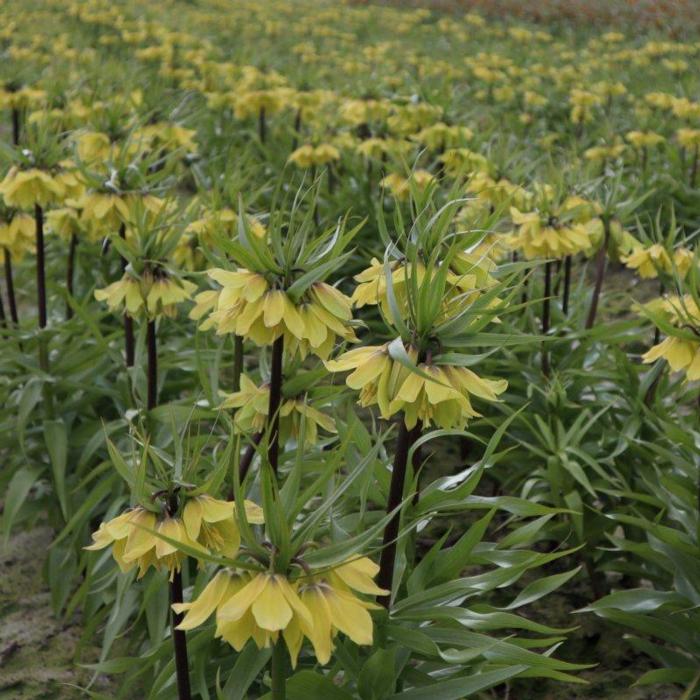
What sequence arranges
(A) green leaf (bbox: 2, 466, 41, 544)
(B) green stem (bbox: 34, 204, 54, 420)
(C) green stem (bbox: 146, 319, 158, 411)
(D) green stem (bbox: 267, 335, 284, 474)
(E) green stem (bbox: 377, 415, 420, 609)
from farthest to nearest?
(B) green stem (bbox: 34, 204, 54, 420), (A) green leaf (bbox: 2, 466, 41, 544), (C) green stem (bbox: 146, 319, 158, 411), (D) green stem (bbox: 267, 335, 284, 474), (E) green stem (bbox: 377, 415, 420, 609)

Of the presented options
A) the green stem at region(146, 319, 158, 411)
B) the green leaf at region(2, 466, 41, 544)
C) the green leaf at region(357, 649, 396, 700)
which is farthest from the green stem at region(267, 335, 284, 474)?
the green leaf at region(2, 466, 41, 544)

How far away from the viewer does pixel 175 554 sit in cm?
122

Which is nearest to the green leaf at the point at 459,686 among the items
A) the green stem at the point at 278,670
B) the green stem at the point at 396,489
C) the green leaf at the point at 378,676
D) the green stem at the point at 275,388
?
the green leaf at the point at 378,676

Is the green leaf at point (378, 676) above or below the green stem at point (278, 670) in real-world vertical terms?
below

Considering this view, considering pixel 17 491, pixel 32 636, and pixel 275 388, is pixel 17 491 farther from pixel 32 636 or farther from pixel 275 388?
pixel 275 388

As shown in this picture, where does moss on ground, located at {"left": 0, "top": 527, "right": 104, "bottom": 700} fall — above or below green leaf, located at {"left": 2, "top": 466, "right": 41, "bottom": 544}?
below

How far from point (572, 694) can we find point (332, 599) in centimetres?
137

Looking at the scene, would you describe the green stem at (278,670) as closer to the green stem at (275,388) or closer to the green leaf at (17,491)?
the green stem at (275,388)

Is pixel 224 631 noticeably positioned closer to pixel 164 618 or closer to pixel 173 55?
pixel 164 618

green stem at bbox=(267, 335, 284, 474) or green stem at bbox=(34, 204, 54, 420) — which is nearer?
green stem at bbox=(267, 335, 284, 474)

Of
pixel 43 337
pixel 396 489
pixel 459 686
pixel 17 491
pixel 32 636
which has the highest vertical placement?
pixel 396 489

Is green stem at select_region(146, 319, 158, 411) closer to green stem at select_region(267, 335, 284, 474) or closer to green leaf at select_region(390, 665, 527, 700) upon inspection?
green stem at select_region(267, 335, 284, 474)

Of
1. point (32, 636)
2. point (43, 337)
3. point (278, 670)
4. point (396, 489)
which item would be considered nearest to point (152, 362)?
point (43, 337)

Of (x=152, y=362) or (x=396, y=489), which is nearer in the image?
(x=396, y=489)
